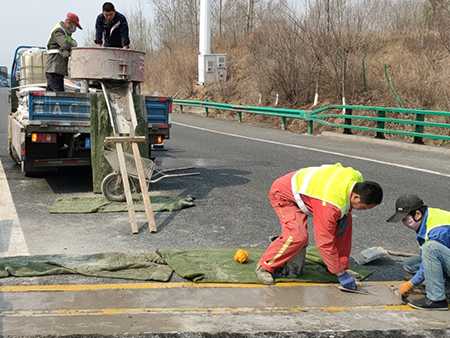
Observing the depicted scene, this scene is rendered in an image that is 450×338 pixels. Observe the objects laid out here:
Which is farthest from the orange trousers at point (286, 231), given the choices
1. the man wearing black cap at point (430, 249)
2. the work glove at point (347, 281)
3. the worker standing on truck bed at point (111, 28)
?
the worker standing on truck bed at point (111, 28)

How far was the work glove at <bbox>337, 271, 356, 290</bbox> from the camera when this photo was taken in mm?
4621

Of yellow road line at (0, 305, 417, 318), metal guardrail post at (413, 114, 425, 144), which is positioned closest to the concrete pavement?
yellow road line at (0, 305, 417, 318)

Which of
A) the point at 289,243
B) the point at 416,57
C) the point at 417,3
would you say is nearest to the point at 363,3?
the point at 416,57

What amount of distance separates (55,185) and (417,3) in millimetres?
27730

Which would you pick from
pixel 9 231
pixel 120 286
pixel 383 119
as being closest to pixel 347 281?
pixel 120 286

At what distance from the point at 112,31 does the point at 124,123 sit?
8.57 feet

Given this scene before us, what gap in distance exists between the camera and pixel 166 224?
6.79 m

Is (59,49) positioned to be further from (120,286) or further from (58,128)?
(120,286)

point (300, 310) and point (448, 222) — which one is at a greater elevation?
point (448, 222)

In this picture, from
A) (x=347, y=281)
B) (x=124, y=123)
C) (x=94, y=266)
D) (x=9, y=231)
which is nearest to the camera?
(x=347, y=281)

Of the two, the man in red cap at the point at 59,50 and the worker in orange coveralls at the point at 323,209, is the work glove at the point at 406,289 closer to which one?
the worker in orange coveralls at the point at 323,209

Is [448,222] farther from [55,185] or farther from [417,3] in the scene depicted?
[417,3]

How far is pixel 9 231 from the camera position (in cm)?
639

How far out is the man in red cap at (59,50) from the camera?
9508 millimetres
